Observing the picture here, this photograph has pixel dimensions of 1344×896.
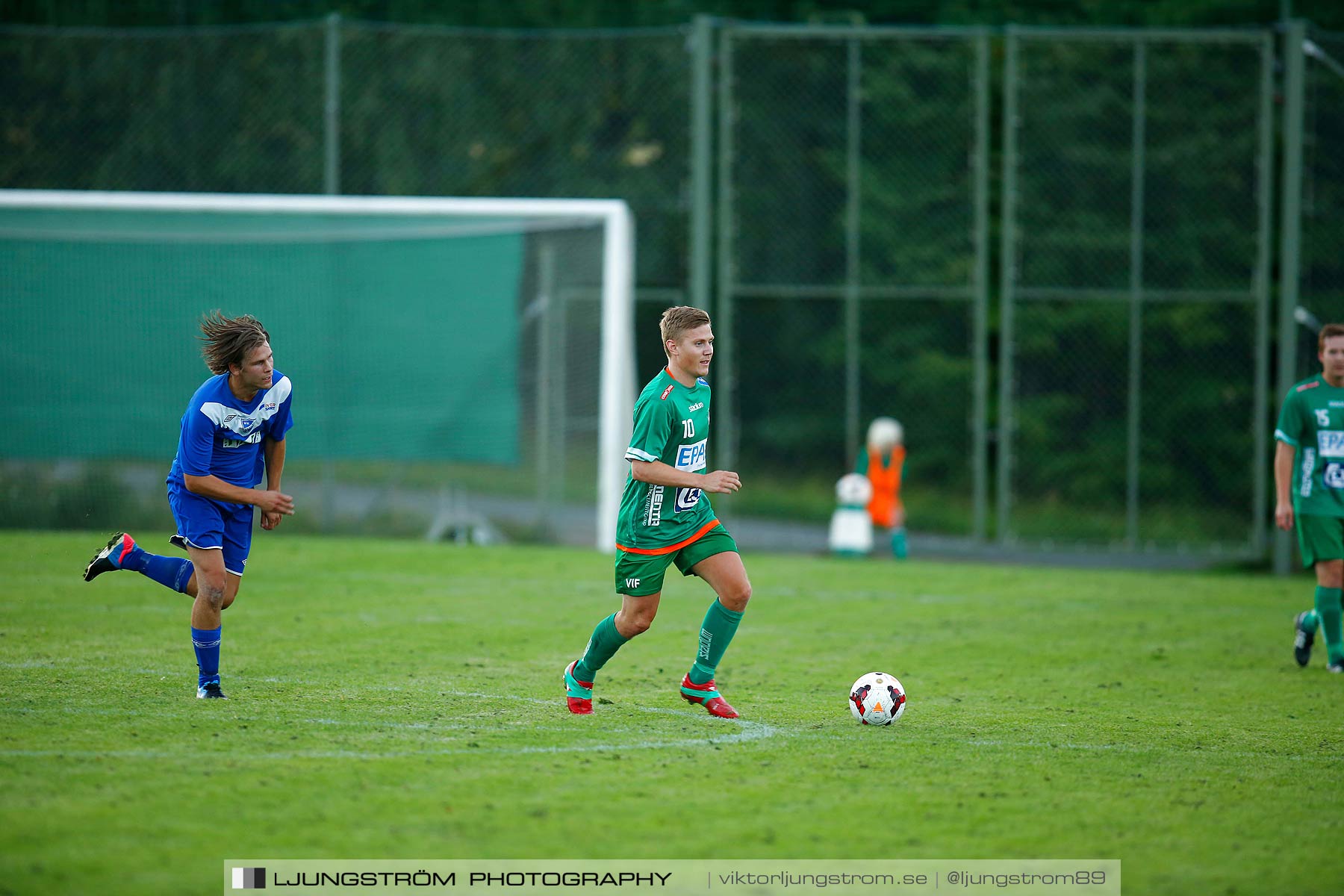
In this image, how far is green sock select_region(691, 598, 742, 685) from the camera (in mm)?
6602

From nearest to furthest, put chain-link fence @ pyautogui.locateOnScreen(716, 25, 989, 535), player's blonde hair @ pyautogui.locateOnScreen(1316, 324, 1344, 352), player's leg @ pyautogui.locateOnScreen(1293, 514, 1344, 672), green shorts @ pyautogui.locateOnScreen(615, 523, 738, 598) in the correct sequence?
1. green shorts @ pyautogui.locateOnScreen(615, 523, 738, 598)
2. player's blonde hair @ pyautogui.locateOnScreen(1316, 324, 1344, 352)
3. player's leg @ pyautogui.locateOnScreen(1293, 514, 1344, 672)
4. chain-link fence @ pyautogui.locateOnScreen(716, 25, 989, 535)

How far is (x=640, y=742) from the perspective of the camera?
19.4 feet

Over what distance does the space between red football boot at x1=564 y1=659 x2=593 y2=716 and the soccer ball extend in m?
1.25

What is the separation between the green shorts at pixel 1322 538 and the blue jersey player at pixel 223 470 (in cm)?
613

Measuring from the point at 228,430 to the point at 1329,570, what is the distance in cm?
654

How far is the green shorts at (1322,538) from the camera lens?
8516mm

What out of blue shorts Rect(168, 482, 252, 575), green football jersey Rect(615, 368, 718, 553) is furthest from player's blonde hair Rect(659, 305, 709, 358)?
blue shorts Rect(168, 482, 252, 575)

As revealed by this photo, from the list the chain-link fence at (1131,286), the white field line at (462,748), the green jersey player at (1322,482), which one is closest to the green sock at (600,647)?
the white field line at (462,748)

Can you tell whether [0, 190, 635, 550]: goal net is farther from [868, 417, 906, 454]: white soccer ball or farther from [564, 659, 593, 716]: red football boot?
[564, 659, 593, 716]: red football boot

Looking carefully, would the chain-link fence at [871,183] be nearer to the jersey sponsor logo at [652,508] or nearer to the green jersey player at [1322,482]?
the green jersey player at [1322,482]

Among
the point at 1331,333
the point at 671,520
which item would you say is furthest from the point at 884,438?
the point at 671,520

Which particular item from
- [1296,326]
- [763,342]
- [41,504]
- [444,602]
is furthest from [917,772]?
[763,342]

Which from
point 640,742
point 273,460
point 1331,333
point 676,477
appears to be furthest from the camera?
point 1331,333

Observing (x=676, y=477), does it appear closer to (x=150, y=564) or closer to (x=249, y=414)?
(x=249, y=414)
